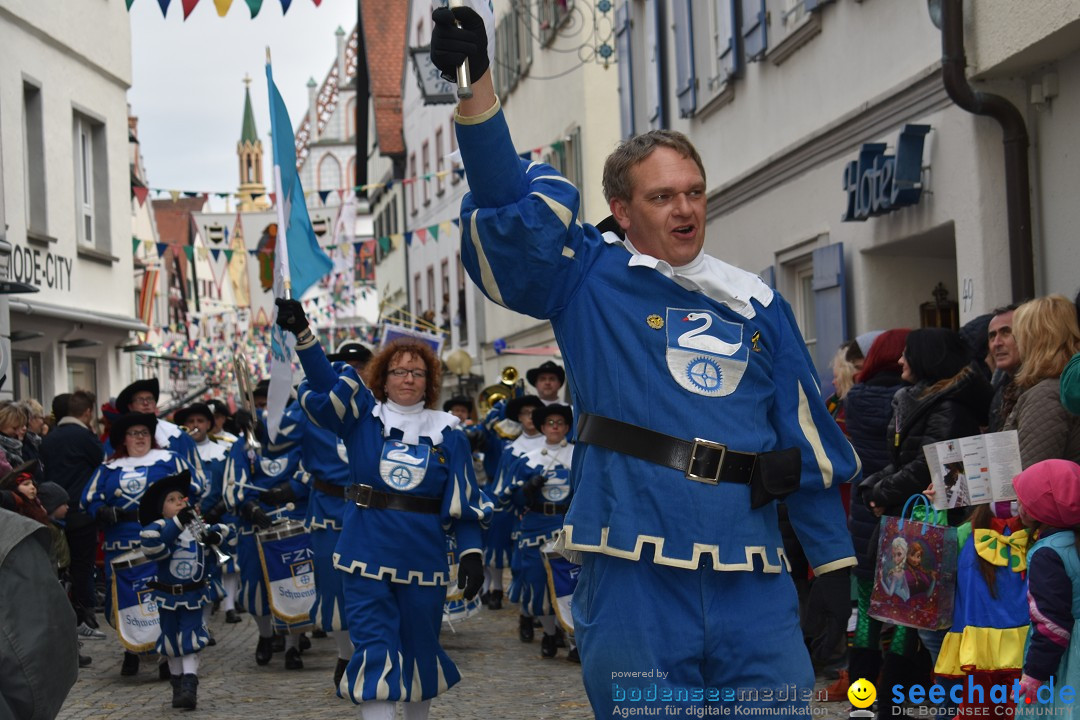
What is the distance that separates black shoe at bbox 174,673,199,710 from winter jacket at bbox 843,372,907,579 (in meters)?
4.04

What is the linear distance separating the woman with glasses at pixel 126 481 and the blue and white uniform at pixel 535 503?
98.4 inches

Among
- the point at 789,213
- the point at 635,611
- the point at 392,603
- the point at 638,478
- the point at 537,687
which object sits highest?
the point at 789,213

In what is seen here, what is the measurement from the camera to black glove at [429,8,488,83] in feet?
11.6

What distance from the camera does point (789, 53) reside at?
45.7 feet

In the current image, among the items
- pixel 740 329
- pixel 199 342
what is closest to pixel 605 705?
pixel 740 329

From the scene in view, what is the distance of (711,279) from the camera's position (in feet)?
13.3

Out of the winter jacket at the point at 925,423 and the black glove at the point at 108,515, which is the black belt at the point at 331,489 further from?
the winter jacket at the point at 925,423

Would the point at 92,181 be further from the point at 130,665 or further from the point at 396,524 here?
the point at 396,524

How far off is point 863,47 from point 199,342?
44615 mm

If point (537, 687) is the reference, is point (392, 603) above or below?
above

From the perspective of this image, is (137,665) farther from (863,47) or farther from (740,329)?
(740,329)

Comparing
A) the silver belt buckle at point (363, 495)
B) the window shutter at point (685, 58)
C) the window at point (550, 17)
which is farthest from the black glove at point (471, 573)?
the window at point (550, 17)

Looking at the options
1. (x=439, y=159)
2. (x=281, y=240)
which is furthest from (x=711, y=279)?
(x=439, y=159)

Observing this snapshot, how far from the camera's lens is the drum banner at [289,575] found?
11.5m
